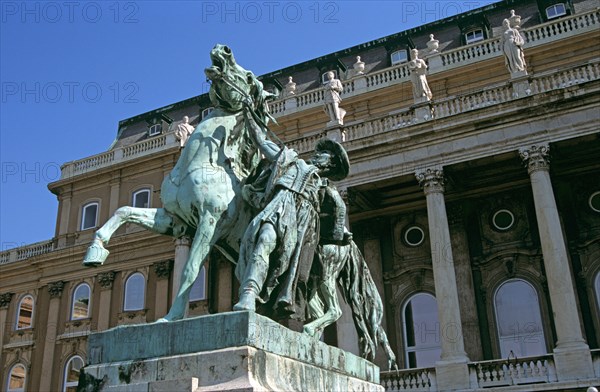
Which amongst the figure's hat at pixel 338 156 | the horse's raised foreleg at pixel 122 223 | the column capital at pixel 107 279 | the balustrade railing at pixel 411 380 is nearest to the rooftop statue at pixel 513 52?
the balustrade railing at pixel 411 380

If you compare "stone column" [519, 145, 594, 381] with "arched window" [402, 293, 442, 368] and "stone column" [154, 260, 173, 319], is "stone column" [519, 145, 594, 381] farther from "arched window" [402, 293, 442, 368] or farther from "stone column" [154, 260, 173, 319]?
"stone column" [154, 260, 173, 319]

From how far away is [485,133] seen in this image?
73.8 feet

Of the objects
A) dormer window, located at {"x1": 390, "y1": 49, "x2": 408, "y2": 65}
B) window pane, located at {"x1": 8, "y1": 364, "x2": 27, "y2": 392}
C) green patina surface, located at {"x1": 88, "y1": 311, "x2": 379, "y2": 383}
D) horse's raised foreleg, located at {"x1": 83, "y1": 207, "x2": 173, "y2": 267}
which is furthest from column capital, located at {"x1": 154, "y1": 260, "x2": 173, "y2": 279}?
green patina surface, located at {"x1": 88, "y1": 311, "x2": 379, "y2": 383}

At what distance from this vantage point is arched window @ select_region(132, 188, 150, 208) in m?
35.2

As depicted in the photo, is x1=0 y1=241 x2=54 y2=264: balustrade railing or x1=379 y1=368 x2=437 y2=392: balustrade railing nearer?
x1=379 y1=368 x2=437 y2=392: balustrade railing

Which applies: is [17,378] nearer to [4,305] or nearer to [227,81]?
[4,305]

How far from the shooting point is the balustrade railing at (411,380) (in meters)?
20.1

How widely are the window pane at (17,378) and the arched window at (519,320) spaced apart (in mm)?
26110

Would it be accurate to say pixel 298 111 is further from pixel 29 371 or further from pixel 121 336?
pixel 121 336

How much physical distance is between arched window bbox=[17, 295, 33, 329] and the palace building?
11cm

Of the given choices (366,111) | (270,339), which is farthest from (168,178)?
(366,111)

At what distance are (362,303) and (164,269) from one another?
88.2ft

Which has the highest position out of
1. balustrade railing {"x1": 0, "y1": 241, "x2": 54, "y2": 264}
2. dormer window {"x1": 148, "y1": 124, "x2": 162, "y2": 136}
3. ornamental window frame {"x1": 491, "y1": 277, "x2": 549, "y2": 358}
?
dormer window {"x1": 148, "y1": 124, "x2": 162, "y2": 136}

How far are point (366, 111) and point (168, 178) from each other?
987 inches
